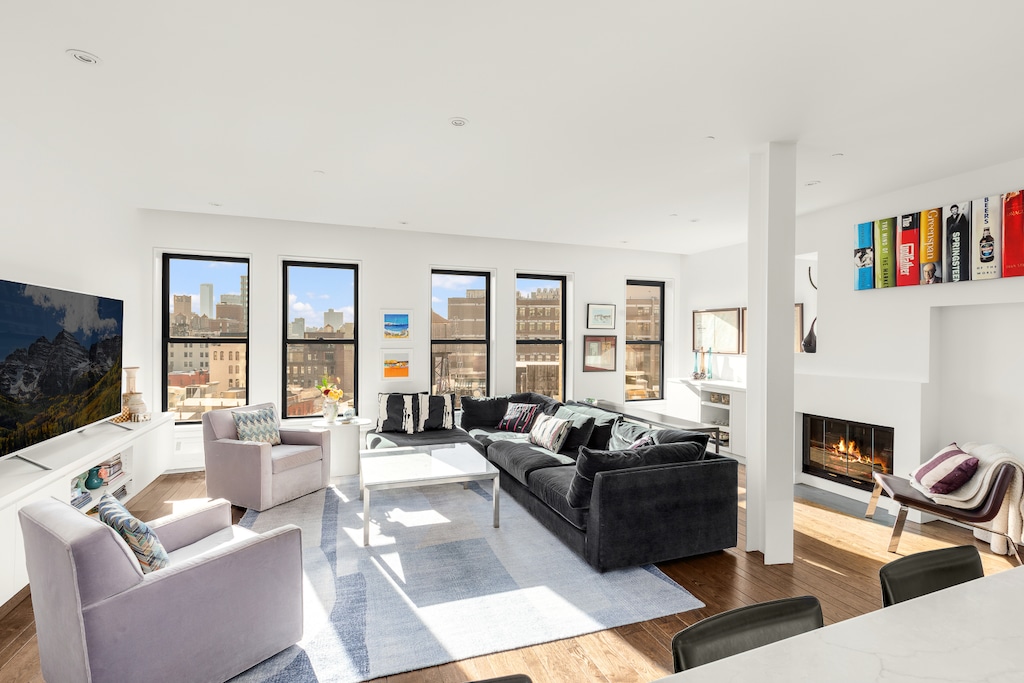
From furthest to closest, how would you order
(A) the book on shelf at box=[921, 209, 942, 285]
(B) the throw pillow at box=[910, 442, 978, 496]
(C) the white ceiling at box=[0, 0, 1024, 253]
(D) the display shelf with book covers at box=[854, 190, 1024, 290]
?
(A) the book on shelf at box=[921, 209, 942, 285] → (D) the display shelf with book covers at box=[854, 190, 1024, 290] → (B) the throw pillow at box=[910, 442, 978, 496] → (C) the white ceiling at box=[0, 0, 1024, 253]

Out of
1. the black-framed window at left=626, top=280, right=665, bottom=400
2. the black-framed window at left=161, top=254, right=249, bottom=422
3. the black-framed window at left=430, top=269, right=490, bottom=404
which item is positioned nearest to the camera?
the black-framed window at left=161, top=254, right=249, bottom=422

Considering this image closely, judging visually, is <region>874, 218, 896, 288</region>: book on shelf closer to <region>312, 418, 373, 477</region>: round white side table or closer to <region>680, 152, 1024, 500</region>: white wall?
<region>680, 152, 1024, 500</region>: white wall

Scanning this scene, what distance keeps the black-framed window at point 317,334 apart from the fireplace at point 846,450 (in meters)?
4.85

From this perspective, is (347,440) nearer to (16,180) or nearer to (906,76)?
(16,180)

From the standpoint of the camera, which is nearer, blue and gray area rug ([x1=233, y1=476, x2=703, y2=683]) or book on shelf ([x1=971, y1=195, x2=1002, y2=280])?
blue and gray area rug ([x1=233, y1=476, x2=703, y2=683])

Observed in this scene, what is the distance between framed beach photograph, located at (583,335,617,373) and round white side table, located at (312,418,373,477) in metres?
3.10

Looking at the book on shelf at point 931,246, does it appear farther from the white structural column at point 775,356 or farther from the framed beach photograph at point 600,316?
the framed beach photograph at point 600,316

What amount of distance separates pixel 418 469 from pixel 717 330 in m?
4.48

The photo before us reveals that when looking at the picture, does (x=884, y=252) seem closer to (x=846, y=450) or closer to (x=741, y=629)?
(x=846, y=450)

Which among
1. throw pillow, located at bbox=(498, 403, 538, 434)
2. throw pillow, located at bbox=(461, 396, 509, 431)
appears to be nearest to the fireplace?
throw pillow, located at bbox=(498, 403, 538, 434)

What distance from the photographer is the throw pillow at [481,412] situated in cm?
599

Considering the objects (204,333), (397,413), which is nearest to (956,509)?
(397,413)

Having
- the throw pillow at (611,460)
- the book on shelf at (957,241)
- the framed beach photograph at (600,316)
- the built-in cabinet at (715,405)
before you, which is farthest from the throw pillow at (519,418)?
the book on shelf at (957,241)

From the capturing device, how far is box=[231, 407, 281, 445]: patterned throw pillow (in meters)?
4.64
